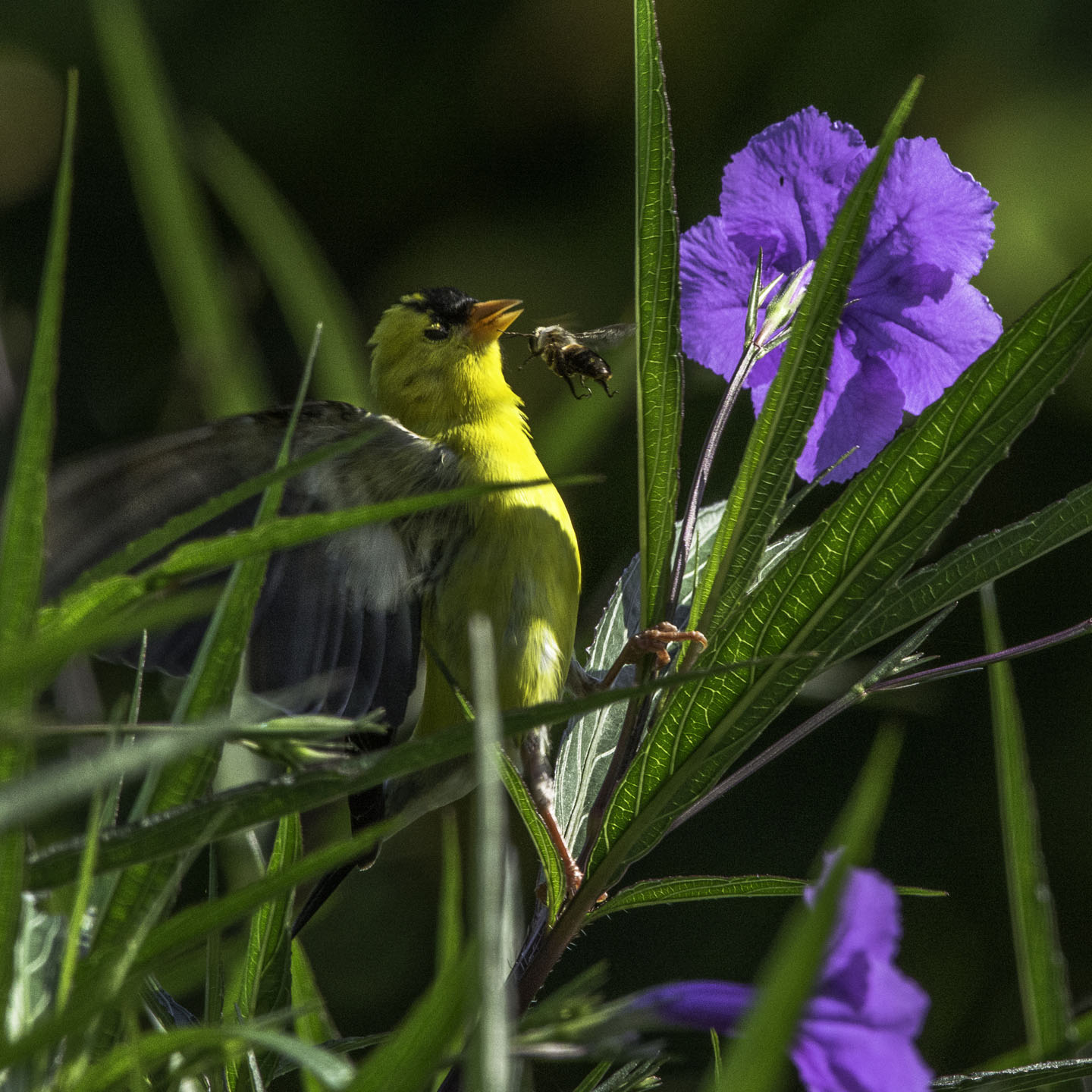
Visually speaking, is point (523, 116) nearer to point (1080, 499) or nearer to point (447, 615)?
point (447, 615)

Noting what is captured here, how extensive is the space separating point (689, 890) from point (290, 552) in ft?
1.28

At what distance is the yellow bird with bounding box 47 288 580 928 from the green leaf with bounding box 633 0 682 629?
0.11 m

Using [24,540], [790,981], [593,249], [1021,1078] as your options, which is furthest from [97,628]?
[593,249]

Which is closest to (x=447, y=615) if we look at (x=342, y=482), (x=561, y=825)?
(x=342, y=482)

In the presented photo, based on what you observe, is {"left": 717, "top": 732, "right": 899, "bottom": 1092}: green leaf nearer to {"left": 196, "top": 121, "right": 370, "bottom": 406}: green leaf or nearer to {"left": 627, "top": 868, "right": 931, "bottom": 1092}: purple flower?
{"left": 627, "top": 868, "right": 931, "bottom": 1092}: purple flower

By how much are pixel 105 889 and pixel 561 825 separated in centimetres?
25

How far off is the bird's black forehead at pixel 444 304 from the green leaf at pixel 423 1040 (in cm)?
106

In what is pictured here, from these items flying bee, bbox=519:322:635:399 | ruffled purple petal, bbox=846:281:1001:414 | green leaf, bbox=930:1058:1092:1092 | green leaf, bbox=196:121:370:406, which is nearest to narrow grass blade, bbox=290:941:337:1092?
green leaf, bbox=930:1058:1092:1092

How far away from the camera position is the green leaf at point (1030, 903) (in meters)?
0.29

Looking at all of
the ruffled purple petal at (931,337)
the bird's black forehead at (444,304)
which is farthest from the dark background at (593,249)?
the ruffled purple petal at (931,337)

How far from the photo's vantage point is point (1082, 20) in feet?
5.80

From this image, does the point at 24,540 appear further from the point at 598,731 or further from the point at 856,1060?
the point at 598,731

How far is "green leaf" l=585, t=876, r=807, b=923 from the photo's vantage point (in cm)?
41

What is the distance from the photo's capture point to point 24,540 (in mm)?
263
